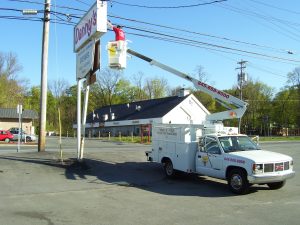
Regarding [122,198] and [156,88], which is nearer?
[122,198]

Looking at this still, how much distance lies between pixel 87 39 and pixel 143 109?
5360 cm

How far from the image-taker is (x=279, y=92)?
111 m

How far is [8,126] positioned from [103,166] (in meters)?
53.2

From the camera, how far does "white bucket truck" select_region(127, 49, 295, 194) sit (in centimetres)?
1236

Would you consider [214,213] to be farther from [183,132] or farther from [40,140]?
[40,140]

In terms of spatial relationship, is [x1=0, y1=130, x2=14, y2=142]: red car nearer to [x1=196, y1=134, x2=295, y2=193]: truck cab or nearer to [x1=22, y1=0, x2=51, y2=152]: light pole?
[x1=22, y1=0, x2=51, y2=152]: light pole

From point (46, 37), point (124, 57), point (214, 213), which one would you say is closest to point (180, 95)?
point (46, 37)

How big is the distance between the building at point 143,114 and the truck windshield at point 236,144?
4022 centimetres

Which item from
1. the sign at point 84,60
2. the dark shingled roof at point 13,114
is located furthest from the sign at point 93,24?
the dark shingled roof at point 13,114

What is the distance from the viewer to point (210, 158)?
45.8 feet

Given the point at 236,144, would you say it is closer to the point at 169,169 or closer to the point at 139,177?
the point at 169,169

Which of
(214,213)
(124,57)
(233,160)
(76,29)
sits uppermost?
(76,29)

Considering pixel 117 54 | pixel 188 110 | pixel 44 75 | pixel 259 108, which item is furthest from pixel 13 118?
pixel 259 108

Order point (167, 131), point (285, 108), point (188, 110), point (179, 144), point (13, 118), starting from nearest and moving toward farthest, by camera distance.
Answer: point (179, 144) → point (167, 131) → point (188, 110) → point (13, 118) → point (285, 108)
